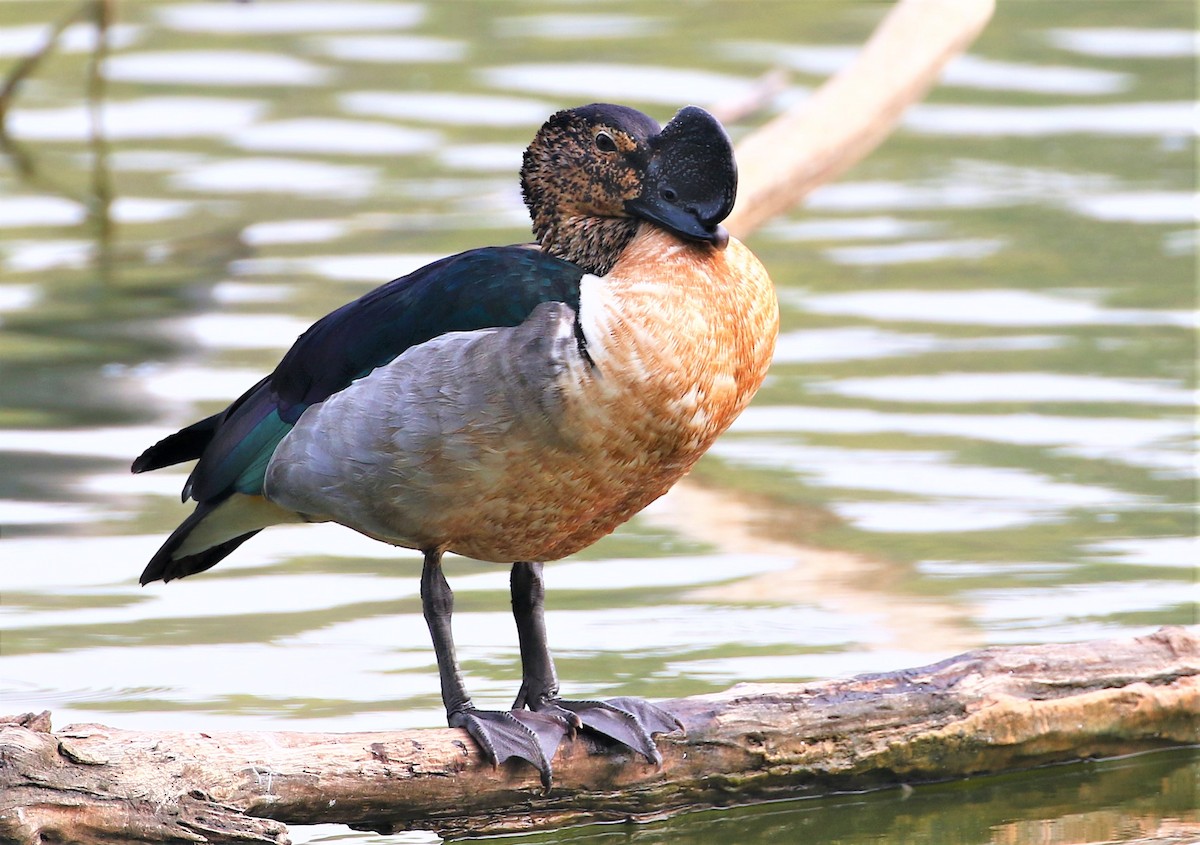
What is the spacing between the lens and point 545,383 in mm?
4656

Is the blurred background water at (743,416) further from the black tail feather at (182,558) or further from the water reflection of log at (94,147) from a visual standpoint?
the black tail feather at (182,558)

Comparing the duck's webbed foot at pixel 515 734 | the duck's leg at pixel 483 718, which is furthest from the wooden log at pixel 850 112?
the duck's webbed foot at pixel 515 734

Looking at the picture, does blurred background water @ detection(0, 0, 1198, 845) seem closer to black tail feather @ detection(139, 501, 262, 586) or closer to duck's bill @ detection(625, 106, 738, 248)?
black tail feather @ detection(139, 501, 262, 586)

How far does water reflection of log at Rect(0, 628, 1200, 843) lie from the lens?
4.37 meters

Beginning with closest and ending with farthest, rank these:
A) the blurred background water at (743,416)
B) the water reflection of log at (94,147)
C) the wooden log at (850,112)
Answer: the blurred background water at (743,416) → the wooden log at (850,112) → the water reflection of log at (94,147)

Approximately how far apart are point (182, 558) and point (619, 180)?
157 centimetres

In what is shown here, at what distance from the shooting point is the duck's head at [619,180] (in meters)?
4.84

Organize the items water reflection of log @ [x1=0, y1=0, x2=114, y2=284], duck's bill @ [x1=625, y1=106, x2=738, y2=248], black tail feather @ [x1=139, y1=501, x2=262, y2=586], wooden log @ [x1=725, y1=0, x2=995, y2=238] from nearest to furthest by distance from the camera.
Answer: duck's bill @ [x1=625, y1=106, x2=738, y2=248] → black tail feather @ [x1=139, y1=501, x2=262, y2=586] → wooden log @ [x1=725, y1=0, x2=995, y2=238] → water reflection of log @ [x1=0, y1=0, x2=114, y2=284]

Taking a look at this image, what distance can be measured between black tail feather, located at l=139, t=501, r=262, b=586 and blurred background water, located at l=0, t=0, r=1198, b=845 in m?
0.55

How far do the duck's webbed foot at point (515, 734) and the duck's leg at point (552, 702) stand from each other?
95mm

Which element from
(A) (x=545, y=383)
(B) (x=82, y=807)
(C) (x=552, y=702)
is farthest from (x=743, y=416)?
(B) (x=82, y=807)

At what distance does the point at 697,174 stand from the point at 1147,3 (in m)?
13.7

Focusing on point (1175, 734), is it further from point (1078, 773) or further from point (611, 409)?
point (611, 409)

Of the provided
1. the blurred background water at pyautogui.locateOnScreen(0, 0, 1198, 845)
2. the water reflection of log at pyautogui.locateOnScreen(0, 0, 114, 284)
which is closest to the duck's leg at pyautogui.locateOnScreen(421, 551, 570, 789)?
the blurred background water at pyautogui.locateOnScreen(0, 0, 1198, 845)
